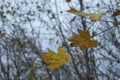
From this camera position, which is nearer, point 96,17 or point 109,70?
point 96,17

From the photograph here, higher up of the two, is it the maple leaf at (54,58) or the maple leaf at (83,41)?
the maple leaf at (83,41)

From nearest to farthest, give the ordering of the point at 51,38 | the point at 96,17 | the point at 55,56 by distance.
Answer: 1. the point at 96,17
2. the point at 55,56
3. the point at 51,38

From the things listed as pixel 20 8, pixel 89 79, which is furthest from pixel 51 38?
pixel 89 79

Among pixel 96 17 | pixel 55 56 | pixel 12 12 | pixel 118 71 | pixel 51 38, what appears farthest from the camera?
pixel 12 12

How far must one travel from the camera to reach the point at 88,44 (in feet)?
3.24

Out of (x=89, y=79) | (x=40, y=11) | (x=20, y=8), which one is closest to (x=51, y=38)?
(x=40, y=11)

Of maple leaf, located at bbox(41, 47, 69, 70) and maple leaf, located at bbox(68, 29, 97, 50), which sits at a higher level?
maple leaf, located at bbox(68, 29, 97, 50)

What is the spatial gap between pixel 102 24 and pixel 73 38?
225 cm

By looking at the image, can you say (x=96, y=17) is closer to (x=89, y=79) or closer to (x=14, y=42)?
(x=89, y=79)

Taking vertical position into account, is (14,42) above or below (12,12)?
below

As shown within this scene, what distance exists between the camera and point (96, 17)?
928 millimetres

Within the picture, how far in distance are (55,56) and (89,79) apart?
20cm

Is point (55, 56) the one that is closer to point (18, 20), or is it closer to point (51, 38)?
point (51, 38)

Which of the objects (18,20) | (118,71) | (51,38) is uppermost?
(18,20)
